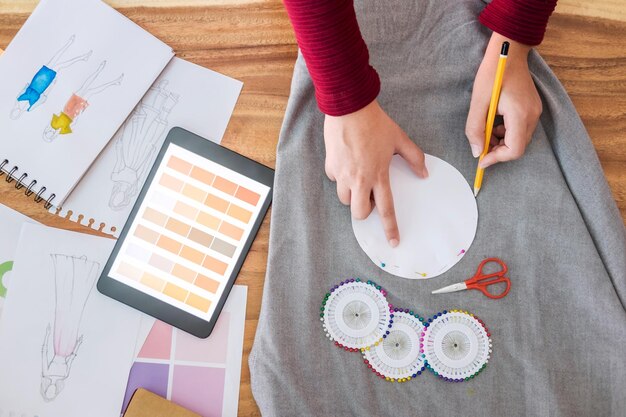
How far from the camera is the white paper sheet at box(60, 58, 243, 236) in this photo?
2.39ft

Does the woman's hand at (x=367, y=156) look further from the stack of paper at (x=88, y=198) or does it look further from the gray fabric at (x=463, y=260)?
the stack of paper at (x=88, y=198)

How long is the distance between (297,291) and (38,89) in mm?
440

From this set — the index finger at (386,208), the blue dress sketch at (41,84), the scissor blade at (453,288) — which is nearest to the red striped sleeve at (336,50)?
the index finger at (386,208)

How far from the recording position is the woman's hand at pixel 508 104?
667mm

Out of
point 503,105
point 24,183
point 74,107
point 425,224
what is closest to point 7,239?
point 24,183

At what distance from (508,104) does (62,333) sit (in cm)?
62

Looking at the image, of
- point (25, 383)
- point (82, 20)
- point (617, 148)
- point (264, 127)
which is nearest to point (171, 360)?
point (25, 383)

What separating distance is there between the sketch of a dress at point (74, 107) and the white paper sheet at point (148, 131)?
0.06 meters

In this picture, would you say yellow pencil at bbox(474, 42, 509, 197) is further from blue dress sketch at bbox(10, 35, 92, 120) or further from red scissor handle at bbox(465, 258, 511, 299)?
blue dress sketch at bbox(10, 35, 92, 120)

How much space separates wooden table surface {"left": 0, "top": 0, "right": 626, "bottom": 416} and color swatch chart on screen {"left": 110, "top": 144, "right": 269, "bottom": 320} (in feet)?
0.19

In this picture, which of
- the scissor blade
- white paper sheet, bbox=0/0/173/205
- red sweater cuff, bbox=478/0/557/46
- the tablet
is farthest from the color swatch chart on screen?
red sweater cuff, bbox=478/0/557/46

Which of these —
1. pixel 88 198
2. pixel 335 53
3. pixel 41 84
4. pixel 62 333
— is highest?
pixel 335 53

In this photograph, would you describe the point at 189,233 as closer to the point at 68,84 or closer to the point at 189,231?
the point at 189,231

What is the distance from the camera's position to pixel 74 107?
0.75 metres
